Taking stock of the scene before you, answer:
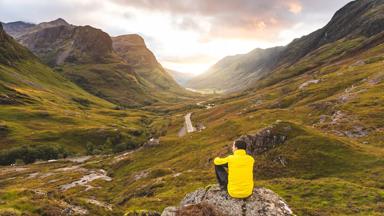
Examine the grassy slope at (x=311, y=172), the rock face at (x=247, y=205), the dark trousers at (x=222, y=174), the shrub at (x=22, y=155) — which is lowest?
the shrub at (x=22, y=155)

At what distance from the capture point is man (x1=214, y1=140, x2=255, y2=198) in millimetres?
21047

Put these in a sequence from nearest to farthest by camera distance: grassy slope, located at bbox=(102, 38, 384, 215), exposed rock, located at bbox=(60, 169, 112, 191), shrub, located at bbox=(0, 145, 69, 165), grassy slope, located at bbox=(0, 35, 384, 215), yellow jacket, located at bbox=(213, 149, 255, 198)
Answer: yellow jacket, located at bbox=(213, 149, 255, 198) < grassy slope, located at bbox=(0, 35, 384, 215) < grassy slope, located at bbox=(102, 38, 384, 215) < exposed rock, located at bbox=(60, 169, 112, 191) < shrub, located at bbox=(0, 145, 69, 165)

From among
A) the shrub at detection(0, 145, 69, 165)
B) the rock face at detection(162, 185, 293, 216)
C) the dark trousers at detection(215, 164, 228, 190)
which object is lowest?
the shrub at detection(0, 145, 69, 165)

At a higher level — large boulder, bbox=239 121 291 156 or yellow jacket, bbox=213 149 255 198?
yellow jacket, bbox=213 149 255 198

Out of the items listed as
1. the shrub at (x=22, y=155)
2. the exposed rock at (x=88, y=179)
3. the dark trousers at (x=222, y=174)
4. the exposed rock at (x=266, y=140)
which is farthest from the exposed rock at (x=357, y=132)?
the shrub at (x=22, y=155)

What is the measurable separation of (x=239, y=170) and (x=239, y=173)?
23 cm

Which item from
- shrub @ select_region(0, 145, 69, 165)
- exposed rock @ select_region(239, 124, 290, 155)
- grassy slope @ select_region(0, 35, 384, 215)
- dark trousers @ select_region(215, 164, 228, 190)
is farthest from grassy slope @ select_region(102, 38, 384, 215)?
shrub @ select_region(0, 145, 69, 165)

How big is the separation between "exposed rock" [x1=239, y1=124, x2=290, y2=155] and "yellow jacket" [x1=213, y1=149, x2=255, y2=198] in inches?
1597

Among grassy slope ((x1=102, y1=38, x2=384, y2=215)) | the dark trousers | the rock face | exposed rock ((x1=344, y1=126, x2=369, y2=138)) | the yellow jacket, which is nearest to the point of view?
the yellow jacket

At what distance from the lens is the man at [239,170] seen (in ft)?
69.1

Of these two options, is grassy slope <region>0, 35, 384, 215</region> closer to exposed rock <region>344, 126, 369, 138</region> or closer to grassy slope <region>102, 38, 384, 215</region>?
grassy slope <region>102, 38, 384, 215</region>

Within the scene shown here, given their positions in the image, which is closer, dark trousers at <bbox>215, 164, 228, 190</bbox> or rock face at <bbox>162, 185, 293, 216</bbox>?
rock face at <bbox>162, 185, 293, 216</bbox>

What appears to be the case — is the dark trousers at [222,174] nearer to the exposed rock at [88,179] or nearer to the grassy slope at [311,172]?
the grassy slope at [311,172]

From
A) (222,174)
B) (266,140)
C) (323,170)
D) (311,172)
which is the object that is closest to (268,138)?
(266,140)
